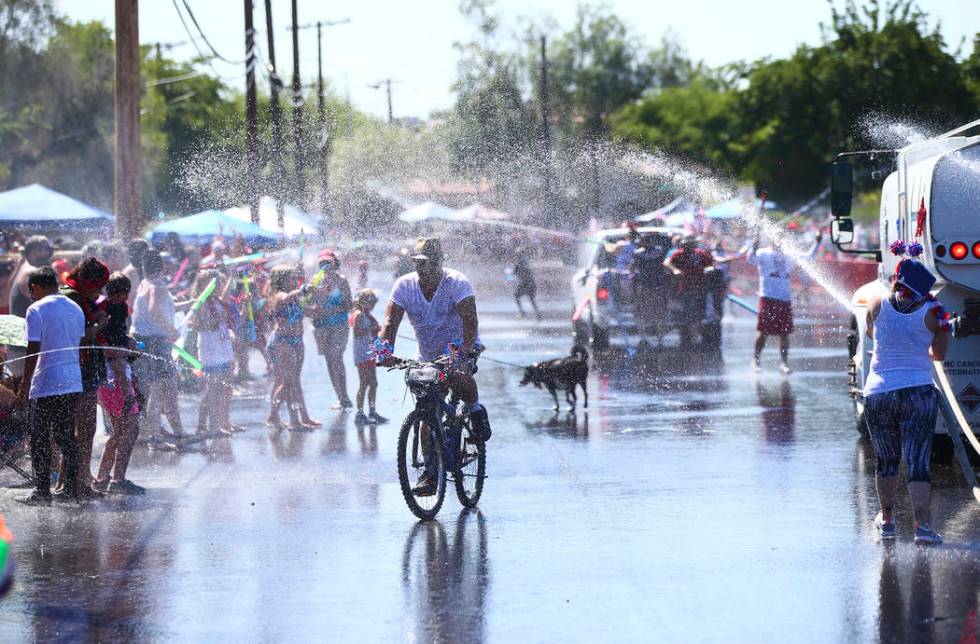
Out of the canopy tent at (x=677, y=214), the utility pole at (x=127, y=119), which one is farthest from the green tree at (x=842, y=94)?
the utility pole at (x=127, y=119)

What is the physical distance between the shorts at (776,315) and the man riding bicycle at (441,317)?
954 centimetres

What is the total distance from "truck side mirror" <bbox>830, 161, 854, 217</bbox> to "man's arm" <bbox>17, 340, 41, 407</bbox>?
256 inches

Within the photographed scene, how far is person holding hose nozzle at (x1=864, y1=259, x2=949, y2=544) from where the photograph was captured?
26.3ft

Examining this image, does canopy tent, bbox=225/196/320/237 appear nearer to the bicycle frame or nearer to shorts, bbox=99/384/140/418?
shorts, bbox=99/384/140/418

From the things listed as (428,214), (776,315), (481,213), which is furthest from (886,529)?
(481,213)

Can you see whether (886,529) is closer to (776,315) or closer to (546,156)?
(776,315)

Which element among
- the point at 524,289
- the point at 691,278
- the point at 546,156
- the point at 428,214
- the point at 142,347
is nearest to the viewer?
the point at 142,347

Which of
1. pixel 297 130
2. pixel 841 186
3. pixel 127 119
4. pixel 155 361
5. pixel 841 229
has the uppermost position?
pixel 297 130

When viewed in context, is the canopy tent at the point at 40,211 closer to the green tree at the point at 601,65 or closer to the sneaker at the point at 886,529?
the sneaker at the point at 886,529

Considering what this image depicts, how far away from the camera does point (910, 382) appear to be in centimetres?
803

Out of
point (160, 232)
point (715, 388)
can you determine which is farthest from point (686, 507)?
point (160, 232)

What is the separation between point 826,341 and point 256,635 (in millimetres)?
17667

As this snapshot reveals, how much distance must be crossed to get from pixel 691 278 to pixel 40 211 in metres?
12.9

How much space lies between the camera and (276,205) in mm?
28734
